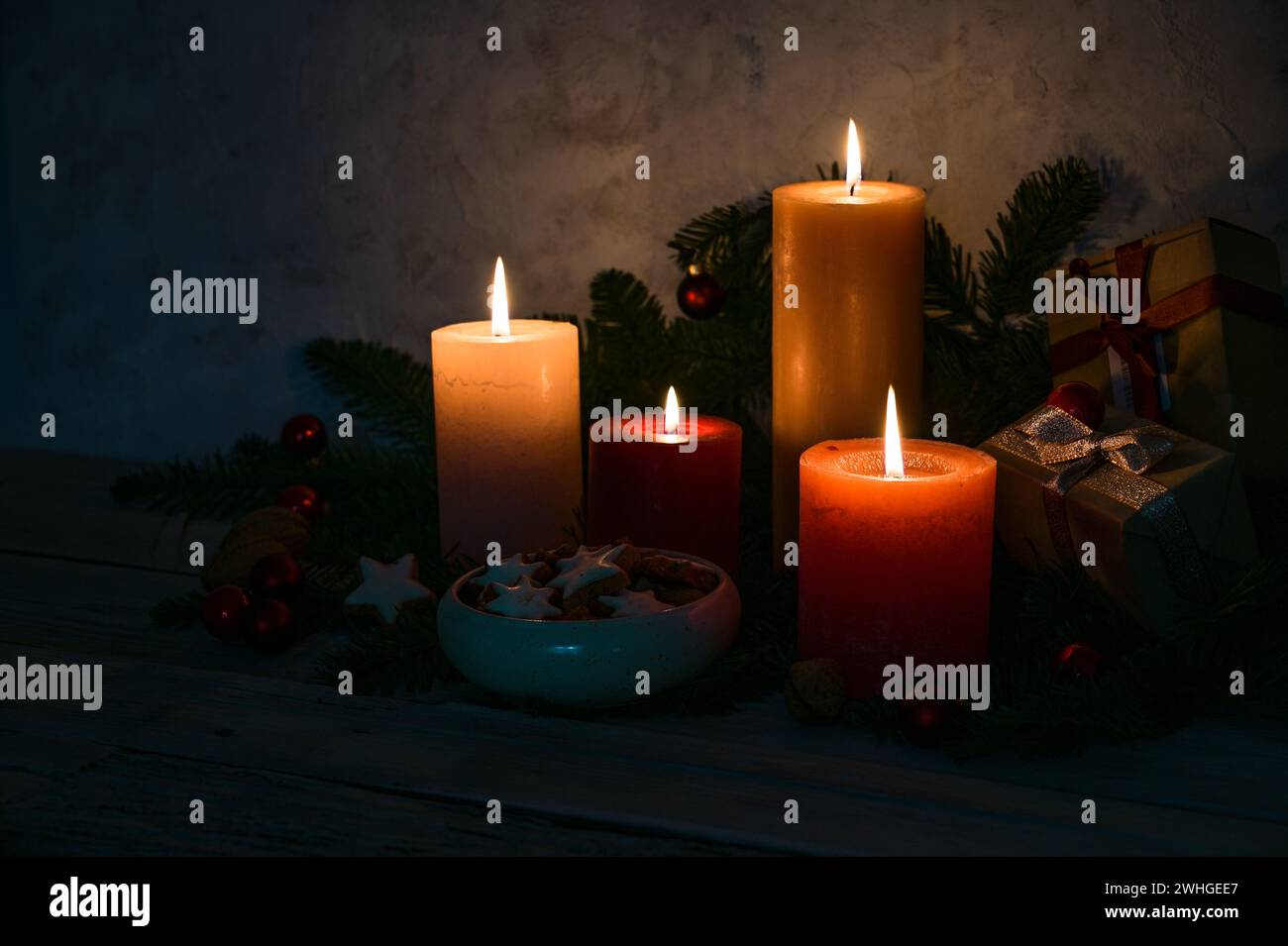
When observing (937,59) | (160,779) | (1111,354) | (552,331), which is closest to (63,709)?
(160,779)

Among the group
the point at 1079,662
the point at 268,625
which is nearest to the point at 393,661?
the point at 268,625

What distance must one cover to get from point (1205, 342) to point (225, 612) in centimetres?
85

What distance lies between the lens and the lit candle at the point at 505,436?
3.99ft

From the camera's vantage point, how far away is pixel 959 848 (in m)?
0.80

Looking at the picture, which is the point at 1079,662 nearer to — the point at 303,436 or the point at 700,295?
the point at 700,295

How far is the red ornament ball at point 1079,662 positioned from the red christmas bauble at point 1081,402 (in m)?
0.20

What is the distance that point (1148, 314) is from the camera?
116 centimetres

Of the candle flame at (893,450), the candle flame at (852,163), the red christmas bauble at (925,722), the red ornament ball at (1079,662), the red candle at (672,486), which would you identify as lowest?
the red christmas bauble at (925,722)

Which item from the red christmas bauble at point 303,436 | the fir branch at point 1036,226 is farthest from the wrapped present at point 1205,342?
the red christmas bauble at point 303,436

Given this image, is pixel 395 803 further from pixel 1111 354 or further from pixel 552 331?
pixel 1111 354

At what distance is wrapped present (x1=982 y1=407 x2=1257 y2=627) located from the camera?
3.22 ft

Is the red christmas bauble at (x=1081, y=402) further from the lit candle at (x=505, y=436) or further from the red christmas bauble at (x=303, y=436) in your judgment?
the red christmas bauble at (x=303, y=436)
